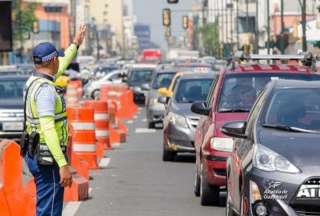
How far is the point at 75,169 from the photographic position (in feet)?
61.0

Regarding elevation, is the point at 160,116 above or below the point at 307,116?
below

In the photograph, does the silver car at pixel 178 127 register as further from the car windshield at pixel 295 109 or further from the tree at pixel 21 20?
the tree at pixel 21 20

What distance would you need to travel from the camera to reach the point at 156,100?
36188mm

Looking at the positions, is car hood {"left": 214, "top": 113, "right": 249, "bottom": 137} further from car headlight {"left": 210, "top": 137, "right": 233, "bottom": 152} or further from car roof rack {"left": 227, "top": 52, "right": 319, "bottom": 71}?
car roof rack {"left": 227, "top": 52, "right": 319, "bottom": 71}

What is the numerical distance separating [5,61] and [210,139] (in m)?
90.3

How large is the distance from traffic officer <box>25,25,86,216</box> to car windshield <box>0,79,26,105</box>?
17.6 m

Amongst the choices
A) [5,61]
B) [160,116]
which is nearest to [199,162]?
[160,116]

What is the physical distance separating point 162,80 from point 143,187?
21.6m

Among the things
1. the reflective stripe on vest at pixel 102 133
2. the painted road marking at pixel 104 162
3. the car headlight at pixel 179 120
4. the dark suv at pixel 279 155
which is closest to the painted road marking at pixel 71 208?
the dark suv at pixel 279 155

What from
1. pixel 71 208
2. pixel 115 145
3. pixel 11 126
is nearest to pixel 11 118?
pixel 11 126

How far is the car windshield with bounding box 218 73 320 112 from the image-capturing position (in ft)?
55.8

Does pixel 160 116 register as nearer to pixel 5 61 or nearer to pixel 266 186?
pixel 266 186

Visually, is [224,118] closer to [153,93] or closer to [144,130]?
[144,130]

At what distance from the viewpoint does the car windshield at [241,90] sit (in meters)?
17.0
